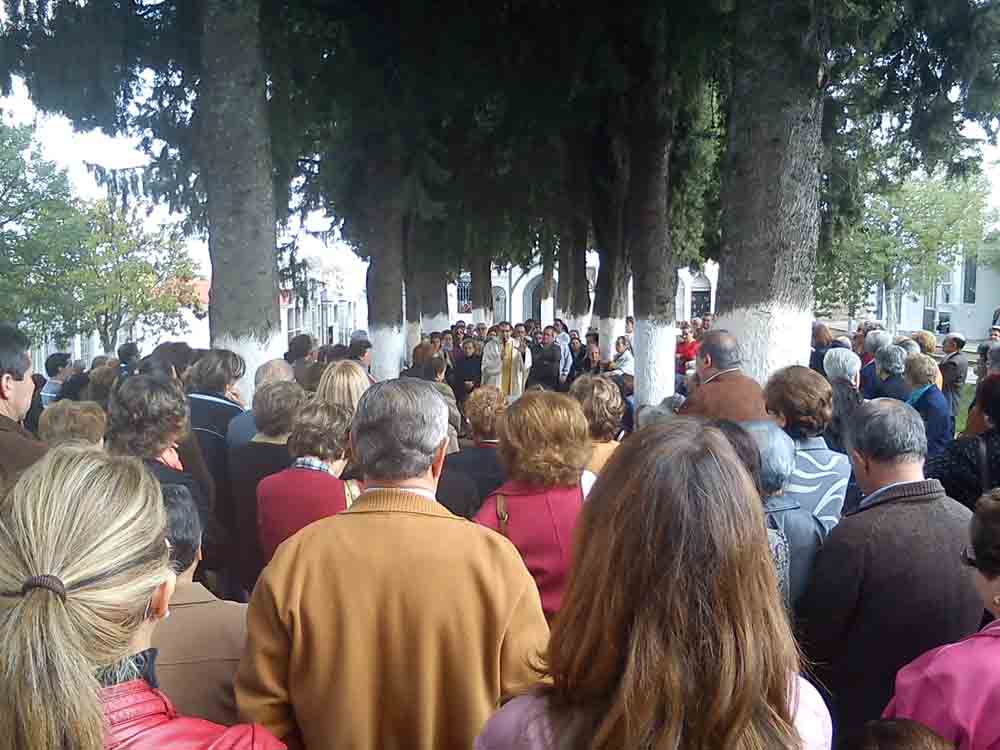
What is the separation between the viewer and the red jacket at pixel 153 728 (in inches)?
60.9

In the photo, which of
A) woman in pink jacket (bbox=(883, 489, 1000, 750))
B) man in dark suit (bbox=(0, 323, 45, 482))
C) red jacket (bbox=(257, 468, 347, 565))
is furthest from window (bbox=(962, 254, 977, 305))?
woman in pink jacket (bbox=(883, 489, 1000, 750))

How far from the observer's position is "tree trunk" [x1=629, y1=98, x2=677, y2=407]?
12.7 metres

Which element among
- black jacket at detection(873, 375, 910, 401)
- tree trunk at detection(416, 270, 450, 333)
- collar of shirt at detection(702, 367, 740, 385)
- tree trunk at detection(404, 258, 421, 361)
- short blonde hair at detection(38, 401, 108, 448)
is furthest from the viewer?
tree trunk at detection(416, 270, 450, 333)

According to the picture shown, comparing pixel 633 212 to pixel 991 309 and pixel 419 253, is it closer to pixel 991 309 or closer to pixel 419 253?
pixel 419 253

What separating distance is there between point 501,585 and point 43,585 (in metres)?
1.10

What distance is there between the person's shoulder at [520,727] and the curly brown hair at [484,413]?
2995mm

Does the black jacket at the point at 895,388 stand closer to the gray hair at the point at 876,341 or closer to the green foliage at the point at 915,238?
the gray hair at the point at 876,341

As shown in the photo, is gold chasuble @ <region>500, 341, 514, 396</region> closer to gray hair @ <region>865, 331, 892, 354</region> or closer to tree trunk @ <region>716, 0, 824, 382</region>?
gray hair @ <region>865, 331, 892, 354</region>

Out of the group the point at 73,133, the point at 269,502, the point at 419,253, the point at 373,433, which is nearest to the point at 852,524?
the point at 373,433

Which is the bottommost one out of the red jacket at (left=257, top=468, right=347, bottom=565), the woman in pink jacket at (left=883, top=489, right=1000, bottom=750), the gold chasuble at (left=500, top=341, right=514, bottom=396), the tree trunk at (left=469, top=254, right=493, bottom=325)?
the gold chasuble at (left=500, top=341, right=514, bottom=396)

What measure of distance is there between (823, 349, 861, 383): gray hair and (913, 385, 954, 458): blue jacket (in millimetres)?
647

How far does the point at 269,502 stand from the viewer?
347cm

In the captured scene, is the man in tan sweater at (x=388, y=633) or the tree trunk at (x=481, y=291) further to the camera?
the tree trunk at (x=481, y=291)

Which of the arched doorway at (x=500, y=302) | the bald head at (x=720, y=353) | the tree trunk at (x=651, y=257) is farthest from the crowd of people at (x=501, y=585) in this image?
the arched doorway at (x=500, y=302)
